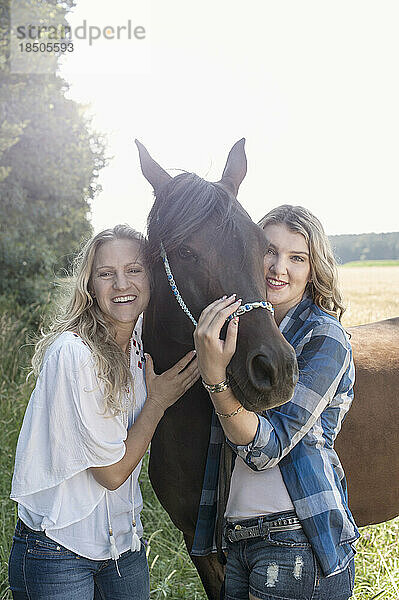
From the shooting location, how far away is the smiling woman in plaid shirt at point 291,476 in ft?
4.84

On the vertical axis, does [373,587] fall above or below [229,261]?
below

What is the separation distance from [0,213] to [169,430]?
6948mm

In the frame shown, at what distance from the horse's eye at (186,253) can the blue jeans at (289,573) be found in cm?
86

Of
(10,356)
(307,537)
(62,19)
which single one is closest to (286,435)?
(307,537)

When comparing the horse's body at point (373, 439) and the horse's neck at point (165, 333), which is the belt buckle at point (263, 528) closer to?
the horse's neck at point (165, 333)

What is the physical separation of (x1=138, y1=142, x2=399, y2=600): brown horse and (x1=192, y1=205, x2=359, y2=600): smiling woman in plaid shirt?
83 mm

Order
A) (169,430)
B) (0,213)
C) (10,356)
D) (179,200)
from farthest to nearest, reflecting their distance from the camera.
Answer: (0,213) < (10,356) < (169,430) < (179,200)

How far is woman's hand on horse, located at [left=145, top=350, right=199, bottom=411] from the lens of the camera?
1.89 meters

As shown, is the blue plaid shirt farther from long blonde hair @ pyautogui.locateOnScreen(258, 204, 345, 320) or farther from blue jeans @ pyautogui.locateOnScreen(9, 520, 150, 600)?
blue jeans @ pyautogui.locateOnScreen(9, 520, 150, 600)

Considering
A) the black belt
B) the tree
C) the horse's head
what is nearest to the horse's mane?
the horse's head

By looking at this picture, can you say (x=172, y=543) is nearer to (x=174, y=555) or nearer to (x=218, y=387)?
(x=174, y=555)

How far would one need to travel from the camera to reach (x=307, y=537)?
1.50 m

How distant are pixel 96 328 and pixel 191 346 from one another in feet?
1.11

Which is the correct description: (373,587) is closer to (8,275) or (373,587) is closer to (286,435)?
(286,435)
